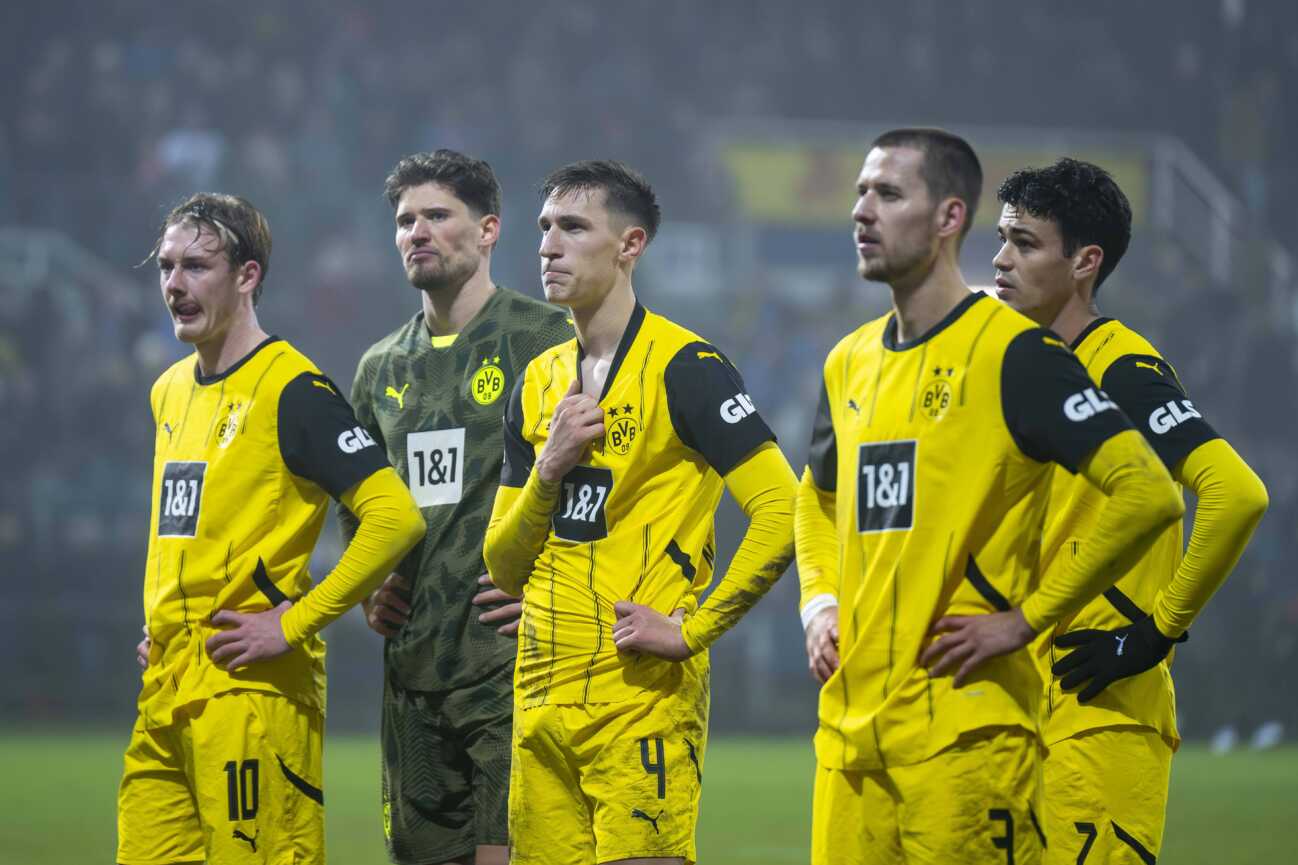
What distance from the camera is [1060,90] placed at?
18297mm

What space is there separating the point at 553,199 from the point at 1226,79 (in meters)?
15.7

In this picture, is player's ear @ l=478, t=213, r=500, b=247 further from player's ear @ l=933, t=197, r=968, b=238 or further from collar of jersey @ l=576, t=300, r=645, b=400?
player's ear @ l=933, t=197, r=968, b=238

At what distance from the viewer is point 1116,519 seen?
281 cm

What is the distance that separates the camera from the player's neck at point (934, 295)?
3020 millimetres

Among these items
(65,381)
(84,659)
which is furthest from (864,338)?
(65,381)

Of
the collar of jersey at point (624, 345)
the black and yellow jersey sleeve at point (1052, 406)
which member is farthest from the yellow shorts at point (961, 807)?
the collar of jersey at point (624, 345)

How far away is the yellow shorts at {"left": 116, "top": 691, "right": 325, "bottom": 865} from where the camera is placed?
12.2ft

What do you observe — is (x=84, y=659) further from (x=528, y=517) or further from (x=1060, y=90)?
(x=1060, y=90)

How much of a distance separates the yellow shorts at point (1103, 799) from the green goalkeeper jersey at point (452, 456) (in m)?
1.49

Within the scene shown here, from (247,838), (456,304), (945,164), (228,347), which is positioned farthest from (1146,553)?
(228,347)

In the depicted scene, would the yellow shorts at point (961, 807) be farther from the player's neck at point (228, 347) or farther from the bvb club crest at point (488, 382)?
the player's neck at point (228, 347)

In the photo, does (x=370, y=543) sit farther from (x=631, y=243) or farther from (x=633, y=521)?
(x=631, y=243)

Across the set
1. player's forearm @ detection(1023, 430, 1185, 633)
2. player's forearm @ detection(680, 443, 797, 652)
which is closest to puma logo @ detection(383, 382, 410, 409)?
player's forearm @ detection(680, 443, 797, 652)

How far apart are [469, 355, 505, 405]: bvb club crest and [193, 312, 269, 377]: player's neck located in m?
0.64
